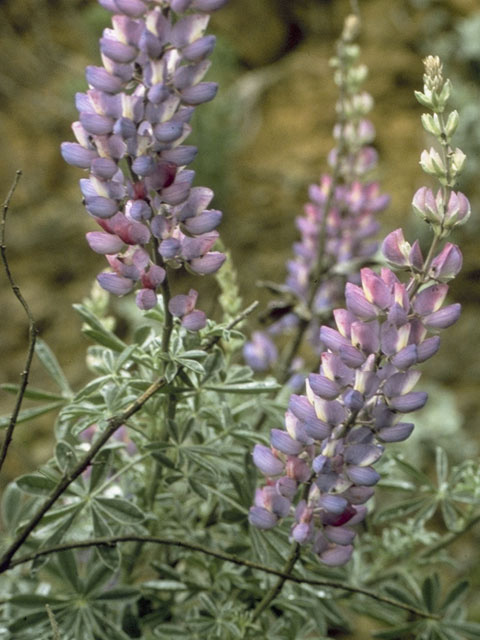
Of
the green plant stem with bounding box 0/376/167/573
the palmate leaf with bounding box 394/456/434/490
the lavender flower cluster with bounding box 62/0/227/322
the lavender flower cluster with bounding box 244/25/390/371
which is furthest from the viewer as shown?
the lavender flower cluster with bounding box 244/25/390/371

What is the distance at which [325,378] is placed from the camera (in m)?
0.58

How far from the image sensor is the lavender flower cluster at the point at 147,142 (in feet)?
1.76

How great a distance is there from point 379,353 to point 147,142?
22cm

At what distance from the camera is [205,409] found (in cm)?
77

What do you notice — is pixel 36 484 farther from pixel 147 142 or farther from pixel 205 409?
pixel 147 142

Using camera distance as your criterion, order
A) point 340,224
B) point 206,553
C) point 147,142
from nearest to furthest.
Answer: point 147,142 → point 206,553 → point 340,224

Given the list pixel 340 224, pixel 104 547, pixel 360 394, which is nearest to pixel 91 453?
pixel 104 547

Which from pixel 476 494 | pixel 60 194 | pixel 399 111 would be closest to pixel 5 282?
pixel 60 194

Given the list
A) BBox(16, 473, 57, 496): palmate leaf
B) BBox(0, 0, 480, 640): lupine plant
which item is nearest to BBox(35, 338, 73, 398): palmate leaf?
BBox(0, 0, 480, 640): lupine plant

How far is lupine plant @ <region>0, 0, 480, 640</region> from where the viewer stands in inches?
22.1

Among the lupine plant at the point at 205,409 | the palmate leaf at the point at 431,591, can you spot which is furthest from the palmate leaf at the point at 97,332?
the palmate leaf at the point at 431,591

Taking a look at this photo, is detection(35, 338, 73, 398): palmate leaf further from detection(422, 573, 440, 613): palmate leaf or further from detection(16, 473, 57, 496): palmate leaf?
detection(422, 573, 440, 613): palmate leaf

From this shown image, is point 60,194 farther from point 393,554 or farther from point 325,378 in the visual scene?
point 325,378

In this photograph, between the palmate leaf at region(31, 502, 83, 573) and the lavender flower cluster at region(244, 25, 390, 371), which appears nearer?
the palmate leaf at region(31, 502, 83, 573)
